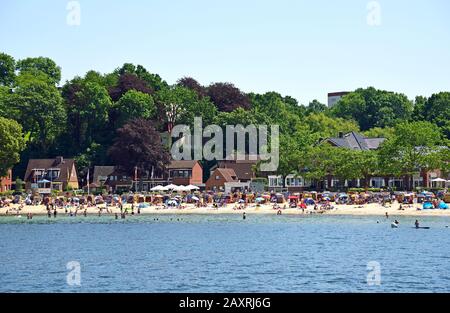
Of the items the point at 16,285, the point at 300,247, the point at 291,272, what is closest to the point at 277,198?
the point at 300,247

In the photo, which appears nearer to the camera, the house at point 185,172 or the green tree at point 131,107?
the house at point 185,172

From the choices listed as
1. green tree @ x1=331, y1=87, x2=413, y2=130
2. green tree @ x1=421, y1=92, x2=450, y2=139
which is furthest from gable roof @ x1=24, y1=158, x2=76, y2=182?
green tree @ x1=331, y1=87, x2=413, y2=130

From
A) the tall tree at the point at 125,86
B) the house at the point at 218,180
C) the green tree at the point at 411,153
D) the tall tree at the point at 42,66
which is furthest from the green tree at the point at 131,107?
the green tree at the point at 411,153

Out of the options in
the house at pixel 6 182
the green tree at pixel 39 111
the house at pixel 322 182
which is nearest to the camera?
the house at pixel 322 182

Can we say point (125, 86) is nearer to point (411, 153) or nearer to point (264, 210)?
point (264, 210)

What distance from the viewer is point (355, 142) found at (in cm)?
12112

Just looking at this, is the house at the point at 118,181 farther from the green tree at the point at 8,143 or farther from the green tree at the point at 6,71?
the green tree at the point at 6,71

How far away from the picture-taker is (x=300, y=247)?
5750cm

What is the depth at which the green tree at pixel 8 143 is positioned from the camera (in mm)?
105062

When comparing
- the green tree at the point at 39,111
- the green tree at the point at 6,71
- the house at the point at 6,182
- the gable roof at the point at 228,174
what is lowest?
the house at the point at 6,182

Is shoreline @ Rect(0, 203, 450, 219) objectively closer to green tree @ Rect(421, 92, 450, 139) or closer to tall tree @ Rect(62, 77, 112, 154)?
tall tree @ Rect(62, 77, 112, 154)

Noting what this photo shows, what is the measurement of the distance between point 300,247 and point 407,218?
25.7 metres

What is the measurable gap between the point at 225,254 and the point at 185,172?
62.0m
